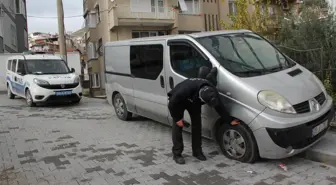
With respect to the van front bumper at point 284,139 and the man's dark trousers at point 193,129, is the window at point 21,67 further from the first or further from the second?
the van front bumper at point 284,139

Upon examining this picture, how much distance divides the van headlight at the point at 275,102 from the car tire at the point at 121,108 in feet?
13.1

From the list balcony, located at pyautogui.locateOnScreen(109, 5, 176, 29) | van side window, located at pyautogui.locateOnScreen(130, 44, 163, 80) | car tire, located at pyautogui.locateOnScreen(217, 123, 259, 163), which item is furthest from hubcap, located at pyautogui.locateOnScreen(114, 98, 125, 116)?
balcony, located at pyautogui.locateOnScreen(109, 5, 176, 29)

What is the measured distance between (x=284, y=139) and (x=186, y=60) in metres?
2.05

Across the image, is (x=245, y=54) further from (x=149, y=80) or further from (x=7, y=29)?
(x=7, y=29)

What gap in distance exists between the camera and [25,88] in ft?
36.9

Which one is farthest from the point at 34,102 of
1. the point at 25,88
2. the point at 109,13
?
the point at 109,13

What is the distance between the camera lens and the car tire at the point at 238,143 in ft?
14.6

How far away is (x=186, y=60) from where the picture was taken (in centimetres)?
542

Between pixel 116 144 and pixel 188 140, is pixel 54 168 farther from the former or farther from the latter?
pixel 188 140

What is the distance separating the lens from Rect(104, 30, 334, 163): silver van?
13.9ft

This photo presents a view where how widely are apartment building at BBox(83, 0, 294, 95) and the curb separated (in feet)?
58.0

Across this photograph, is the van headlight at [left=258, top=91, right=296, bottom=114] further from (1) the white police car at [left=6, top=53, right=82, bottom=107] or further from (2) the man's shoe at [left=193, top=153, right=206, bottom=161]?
(1) the white police car at [left=6, top=53, right=82, bottom=107]

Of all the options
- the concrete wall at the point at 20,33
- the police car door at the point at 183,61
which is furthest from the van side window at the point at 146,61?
the concrete wall at the point at 20,33

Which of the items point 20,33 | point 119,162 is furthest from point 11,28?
point 119,162
